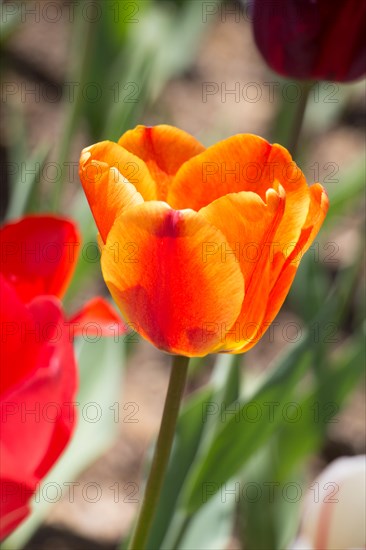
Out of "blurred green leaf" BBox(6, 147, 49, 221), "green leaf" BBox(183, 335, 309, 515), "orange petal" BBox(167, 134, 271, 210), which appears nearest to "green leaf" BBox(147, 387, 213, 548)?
"green leaf" BBox(183, 335, 309, 515)

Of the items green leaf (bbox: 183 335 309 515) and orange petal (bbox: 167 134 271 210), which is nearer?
orange petal (bbox: 167 134 271 210)

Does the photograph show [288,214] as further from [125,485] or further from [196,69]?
[196,69]

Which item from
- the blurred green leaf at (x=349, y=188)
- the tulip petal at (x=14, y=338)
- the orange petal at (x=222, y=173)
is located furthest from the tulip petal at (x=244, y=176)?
the blurred green leaf at (x=349, y=188)

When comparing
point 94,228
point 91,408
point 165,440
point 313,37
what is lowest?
point 91,408

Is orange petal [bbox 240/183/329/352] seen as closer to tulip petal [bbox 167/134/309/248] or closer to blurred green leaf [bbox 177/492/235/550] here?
tulip petal [bbox 167/134/309/248]

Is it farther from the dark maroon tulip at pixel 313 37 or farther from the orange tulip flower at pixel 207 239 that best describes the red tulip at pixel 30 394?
the dark maroon tulip at pixel 313 37

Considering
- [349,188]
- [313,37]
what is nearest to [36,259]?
[313,37]

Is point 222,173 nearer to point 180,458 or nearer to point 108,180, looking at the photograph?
point 108,180
